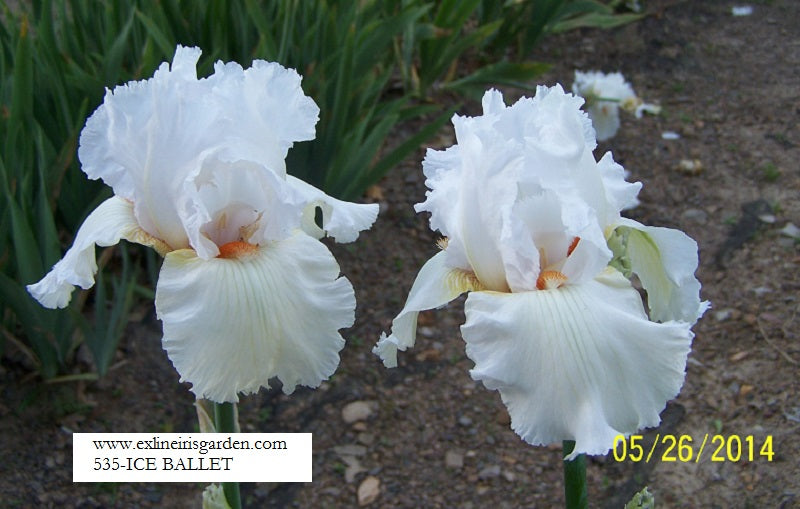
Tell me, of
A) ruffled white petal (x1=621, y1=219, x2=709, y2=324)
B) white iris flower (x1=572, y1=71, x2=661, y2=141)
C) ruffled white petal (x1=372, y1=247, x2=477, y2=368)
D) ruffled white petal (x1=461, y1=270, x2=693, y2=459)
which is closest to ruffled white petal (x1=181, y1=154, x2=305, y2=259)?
ruffled white petal (x1=372, y1=247, x2=477, y2=368)

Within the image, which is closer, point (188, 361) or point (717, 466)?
point (188, 361)

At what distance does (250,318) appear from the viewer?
111 centimetres

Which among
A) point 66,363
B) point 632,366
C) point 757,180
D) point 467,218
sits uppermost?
point 757,180

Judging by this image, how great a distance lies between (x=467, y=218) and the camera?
1075 millimetres

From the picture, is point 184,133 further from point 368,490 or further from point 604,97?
point 604,97

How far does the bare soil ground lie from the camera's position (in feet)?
6.68

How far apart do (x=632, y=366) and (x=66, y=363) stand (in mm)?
1626

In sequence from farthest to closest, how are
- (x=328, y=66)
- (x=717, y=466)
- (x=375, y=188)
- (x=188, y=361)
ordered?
(x=375, y=188)
(x=328, y=66)
(x=717, y=466)
(x=188, y=361)

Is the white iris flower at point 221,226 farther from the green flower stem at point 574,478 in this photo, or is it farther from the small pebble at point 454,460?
the small pebble at point 454,460

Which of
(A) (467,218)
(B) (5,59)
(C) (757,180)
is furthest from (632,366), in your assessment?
(C) (757,180)

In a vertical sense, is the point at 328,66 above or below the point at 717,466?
above

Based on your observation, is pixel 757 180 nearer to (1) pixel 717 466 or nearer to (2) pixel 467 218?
(1) pixel 717 466
